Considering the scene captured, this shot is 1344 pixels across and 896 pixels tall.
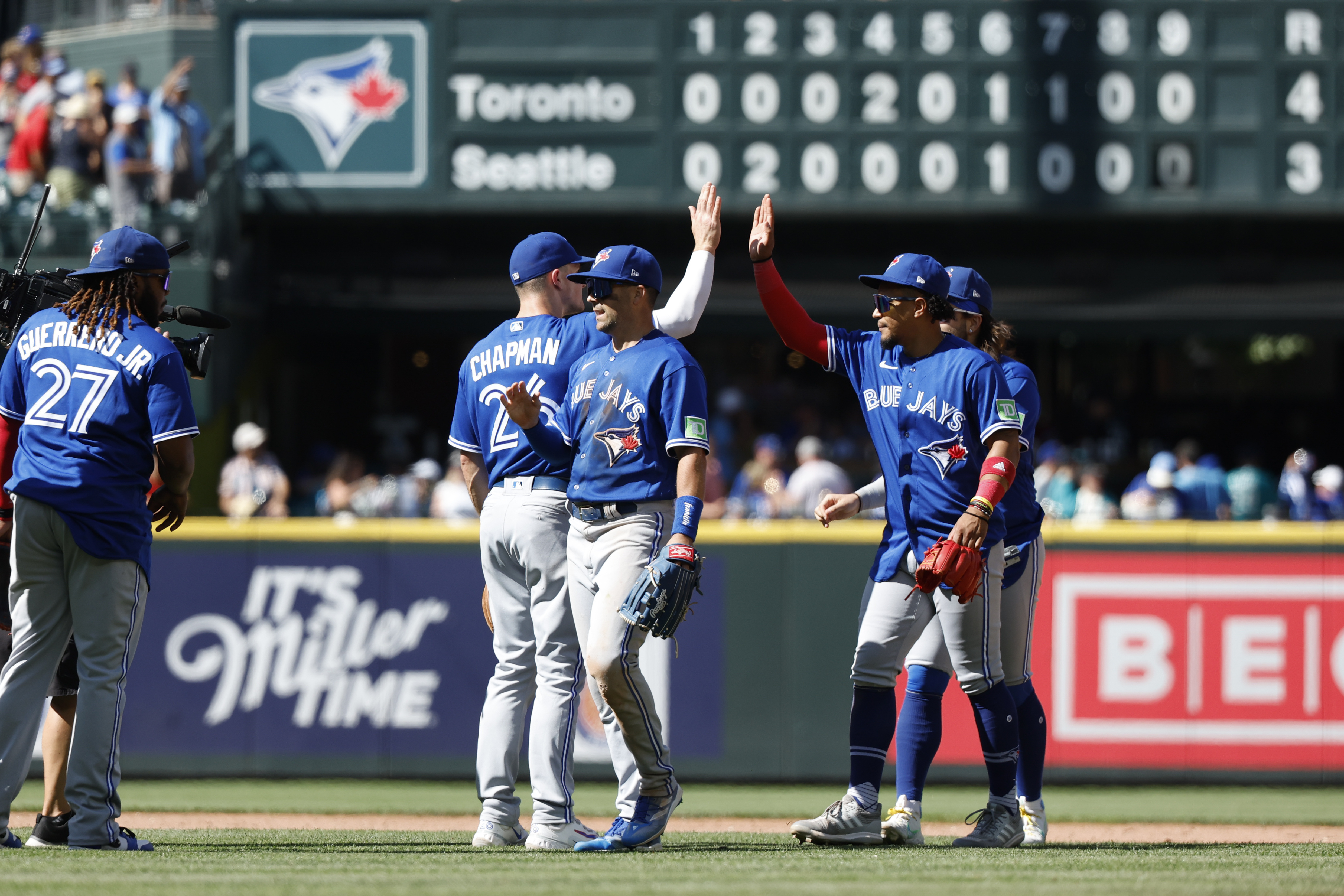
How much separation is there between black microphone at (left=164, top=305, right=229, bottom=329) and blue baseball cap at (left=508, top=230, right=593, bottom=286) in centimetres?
89

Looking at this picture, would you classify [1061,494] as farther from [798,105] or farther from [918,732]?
[918,732]

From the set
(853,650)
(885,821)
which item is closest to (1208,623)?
(853,650)

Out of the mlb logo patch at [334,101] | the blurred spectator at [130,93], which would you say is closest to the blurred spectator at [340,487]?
the mlb logo patch at [334,101]

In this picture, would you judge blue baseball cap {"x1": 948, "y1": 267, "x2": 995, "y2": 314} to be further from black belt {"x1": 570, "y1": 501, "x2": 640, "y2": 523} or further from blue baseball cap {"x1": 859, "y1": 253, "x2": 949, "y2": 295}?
black belt {"x1": 570, "y1": 501, "x2": 640, "y2": 523}

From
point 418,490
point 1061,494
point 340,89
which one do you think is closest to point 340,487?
point 418,490

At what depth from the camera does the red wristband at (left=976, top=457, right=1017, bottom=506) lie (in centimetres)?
479

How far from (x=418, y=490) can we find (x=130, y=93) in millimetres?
3617

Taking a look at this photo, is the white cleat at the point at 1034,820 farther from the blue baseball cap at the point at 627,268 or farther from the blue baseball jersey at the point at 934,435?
the blue baseball cap at the point at 627,268

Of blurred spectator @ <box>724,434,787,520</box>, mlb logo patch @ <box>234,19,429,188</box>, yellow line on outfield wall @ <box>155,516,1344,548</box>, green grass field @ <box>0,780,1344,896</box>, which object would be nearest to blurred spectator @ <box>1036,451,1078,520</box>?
blurred spectator @ <box>724,434,787,520</box>

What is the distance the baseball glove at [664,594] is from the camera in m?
4.54

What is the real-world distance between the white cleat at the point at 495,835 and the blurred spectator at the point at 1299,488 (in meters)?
7.44

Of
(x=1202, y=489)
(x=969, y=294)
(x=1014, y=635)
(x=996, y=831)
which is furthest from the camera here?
(x=1202, y=489)

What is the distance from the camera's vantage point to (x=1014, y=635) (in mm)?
5312

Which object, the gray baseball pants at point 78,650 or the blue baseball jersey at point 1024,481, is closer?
the gray baseball pants at point 78,650
